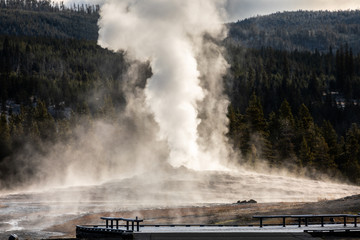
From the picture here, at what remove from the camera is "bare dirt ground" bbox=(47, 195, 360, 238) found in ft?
120

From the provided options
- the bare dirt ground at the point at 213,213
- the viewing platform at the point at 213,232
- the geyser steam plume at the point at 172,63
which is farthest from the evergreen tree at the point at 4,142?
the viewing platform at the point at 213,232

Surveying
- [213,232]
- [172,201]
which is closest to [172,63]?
[172,201]

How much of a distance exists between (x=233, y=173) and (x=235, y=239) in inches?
1731

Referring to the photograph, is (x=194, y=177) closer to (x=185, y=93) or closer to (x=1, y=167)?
(x=185, y=93)

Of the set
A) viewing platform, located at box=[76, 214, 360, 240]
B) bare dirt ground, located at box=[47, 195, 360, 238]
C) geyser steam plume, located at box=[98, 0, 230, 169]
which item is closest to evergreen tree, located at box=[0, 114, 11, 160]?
geyser steam plume, located at box=[98, 0, 230, 169]

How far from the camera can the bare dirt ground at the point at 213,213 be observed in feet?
120

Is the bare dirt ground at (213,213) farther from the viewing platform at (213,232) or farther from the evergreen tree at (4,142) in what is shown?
the evergreen tree at (4,142)

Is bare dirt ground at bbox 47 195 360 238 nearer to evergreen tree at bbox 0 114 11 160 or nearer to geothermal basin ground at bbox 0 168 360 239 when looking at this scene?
geothermal basin ground at bbox 0 168 360 239

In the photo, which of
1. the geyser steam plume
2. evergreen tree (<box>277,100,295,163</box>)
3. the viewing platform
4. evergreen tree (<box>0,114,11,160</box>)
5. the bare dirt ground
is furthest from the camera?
evergreen tree (<box>0,114,11,160</box>)

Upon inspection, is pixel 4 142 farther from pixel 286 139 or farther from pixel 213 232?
pixel 213 232

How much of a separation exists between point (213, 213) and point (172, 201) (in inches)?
476

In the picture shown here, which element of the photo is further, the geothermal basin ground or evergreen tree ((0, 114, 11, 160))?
evergreen tree ((0, 114, 11, 160))

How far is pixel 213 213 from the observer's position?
41.9 metres

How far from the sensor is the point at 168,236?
23.6 meters
